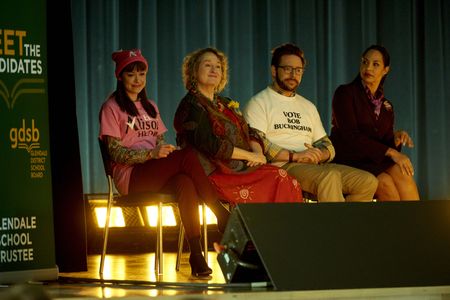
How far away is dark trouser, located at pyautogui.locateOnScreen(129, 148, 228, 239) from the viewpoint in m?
4.04

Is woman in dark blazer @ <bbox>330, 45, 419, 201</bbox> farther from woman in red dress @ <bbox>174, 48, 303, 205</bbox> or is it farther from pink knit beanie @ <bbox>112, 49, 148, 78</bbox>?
pink knit beanie @ <bbox>112, 49, 148, 78</bbox>

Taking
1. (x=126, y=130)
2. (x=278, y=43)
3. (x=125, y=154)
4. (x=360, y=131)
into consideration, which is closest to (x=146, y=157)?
(x=125, y=154)

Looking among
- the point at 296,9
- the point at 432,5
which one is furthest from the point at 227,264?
the point at 432,5

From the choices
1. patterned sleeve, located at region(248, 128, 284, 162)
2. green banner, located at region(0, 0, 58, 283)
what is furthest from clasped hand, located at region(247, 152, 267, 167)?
green banner, located at region(0, 0, 58, 283)

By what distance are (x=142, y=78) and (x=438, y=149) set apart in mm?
3499

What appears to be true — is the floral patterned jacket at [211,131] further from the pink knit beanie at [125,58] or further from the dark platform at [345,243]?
the dark platform at [345,243]

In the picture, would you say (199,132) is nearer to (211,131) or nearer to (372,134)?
(211,131)

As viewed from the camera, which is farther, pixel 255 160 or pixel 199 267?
pixel 255 160

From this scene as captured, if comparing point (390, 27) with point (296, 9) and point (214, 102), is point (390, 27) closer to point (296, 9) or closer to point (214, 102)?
point (296, 9)

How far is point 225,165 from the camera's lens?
167 inches

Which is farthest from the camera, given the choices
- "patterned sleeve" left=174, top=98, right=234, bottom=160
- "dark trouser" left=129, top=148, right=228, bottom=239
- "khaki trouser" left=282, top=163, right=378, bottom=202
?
"khaki trouser" left=282, top=163, right=378, bottom=202

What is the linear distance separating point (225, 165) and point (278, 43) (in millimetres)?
2961

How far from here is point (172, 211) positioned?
632 centimetres

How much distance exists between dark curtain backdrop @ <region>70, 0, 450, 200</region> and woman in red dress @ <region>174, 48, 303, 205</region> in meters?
2.31
